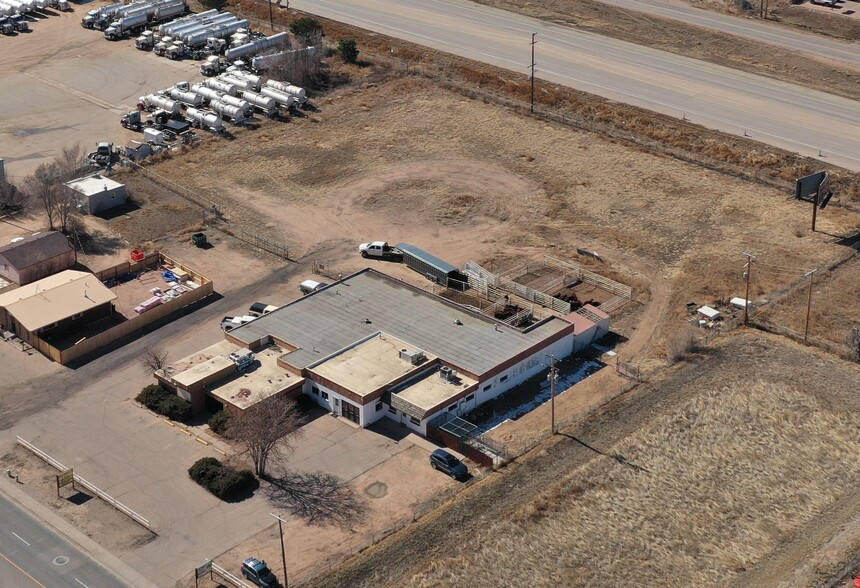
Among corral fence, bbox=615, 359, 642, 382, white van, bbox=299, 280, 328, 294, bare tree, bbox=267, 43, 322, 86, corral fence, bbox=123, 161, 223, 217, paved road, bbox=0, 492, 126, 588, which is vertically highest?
bare tree, bbox=267, 43, 322, 86

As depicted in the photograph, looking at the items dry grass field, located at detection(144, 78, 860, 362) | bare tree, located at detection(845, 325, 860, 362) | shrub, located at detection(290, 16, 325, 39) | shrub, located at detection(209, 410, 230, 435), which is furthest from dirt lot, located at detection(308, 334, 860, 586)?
shrub, located at detection(290, 16, 325, 39)

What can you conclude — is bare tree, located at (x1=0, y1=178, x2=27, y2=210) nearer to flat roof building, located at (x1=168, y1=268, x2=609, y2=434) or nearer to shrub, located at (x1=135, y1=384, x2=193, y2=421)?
flat roof building, located at (x1=168, y1=268, x2=609, y2=434)

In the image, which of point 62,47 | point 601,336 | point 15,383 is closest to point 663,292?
point 601,336

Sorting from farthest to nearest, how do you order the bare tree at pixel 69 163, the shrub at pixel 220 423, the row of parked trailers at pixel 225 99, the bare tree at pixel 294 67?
the bare tree at pixel 294 67 → the row of parked trailers at pixel 225 99 → the bare tree at pixel 69 163 → the shrub at pixel 220 423

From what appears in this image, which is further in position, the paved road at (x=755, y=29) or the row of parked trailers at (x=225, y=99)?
the paved road at (x=755, y=29)

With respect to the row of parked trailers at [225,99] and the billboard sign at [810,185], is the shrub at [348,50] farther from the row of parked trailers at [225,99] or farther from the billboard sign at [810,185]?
the billboard sign at [810,185]

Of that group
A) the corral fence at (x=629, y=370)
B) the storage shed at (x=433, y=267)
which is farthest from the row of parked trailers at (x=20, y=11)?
the corral fence at (x=629, y=370)
